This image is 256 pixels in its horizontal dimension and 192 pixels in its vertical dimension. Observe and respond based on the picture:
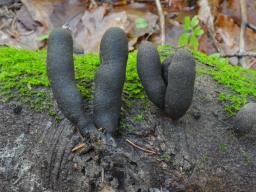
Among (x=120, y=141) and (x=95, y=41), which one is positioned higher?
(x=120, y=141)

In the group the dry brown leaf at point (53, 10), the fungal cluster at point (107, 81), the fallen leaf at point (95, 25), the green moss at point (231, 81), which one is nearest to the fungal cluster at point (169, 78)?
the fungal cluster at point (107, 81)

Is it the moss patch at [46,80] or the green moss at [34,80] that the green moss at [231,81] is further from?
the green moss at [34,80]

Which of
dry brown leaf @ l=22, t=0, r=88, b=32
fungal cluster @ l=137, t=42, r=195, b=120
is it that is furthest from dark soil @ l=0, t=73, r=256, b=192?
dry brown leaf @ l=22, t=0, r=88, b=32

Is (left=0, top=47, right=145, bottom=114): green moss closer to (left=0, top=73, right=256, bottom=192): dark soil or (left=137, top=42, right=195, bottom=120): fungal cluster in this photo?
(left=0, top=73, right=256, bottom=192): dark soil

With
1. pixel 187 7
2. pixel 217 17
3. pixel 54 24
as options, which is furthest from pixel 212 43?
pixel 54 24

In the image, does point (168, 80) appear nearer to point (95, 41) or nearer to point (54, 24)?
point (95, 41)

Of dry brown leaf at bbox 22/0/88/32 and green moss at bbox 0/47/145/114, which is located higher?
green moss at bbox 0/47/145/114
